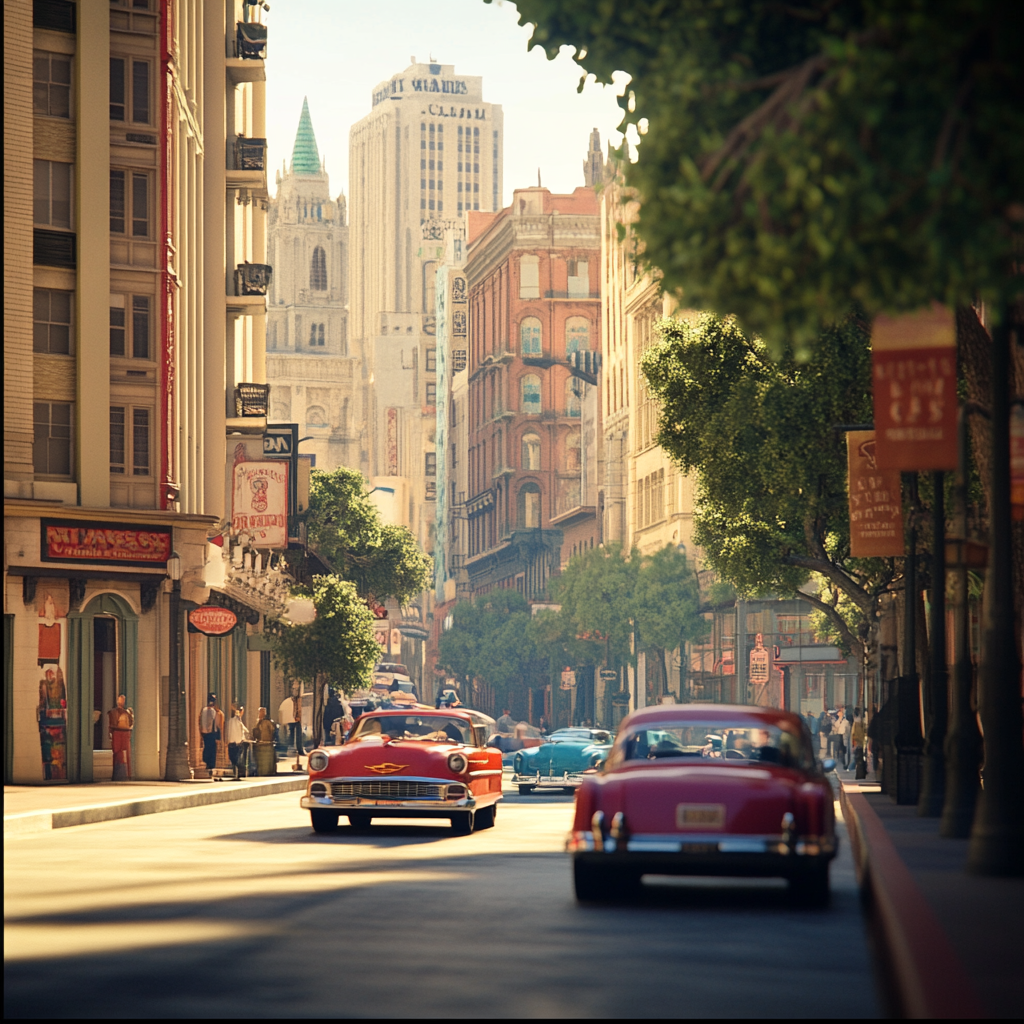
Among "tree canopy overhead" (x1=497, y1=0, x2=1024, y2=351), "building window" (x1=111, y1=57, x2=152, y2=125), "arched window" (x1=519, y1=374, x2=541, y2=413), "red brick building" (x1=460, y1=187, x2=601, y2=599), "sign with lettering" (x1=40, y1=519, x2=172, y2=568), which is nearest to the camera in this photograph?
"tree canopy overhead" (x1=497, y1=0, x2=1024, y2=351)

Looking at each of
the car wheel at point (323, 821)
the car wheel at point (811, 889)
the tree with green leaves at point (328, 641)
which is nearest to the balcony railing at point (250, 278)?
the tree with green leaves at point (328, 641)

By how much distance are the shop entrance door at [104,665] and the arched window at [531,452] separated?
118 m

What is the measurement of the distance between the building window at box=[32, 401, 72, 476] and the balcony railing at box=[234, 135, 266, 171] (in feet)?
52.9

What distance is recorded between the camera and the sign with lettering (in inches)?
1490

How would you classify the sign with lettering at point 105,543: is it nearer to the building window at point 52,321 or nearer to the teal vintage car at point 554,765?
the building window at point 52,321

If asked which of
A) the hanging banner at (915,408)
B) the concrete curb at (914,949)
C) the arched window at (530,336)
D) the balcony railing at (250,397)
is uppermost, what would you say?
the arched window at (530,336)

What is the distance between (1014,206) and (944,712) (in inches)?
645

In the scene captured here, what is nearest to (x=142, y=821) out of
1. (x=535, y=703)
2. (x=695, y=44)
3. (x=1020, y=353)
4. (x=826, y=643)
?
(x=1020, y=353)

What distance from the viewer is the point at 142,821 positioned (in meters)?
28.1

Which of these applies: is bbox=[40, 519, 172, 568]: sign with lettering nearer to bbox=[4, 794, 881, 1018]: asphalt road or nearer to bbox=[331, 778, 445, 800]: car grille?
bbox=[331, 778, 445, 800]: car grille

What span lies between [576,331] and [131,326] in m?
116

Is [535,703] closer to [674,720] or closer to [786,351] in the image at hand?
[786,351]

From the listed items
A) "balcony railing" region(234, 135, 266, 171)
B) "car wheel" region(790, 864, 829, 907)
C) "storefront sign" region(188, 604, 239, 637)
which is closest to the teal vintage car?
"storefront sign" region(188, 604, 239, 637)

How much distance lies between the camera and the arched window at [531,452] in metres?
159
